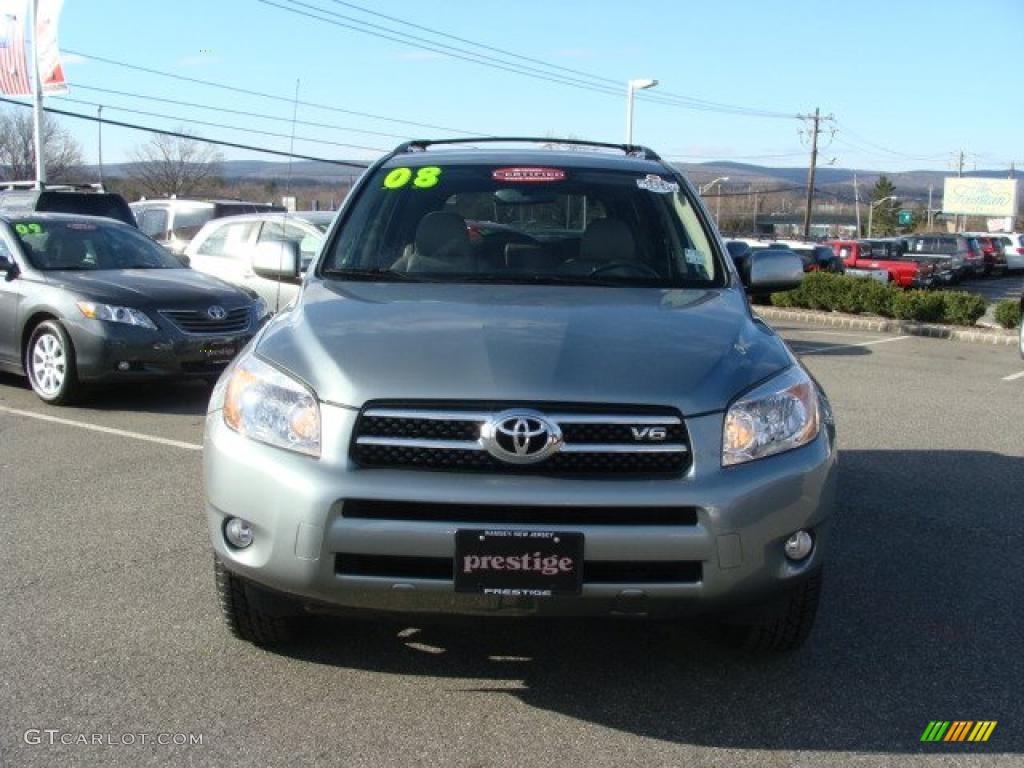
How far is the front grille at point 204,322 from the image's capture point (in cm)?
862

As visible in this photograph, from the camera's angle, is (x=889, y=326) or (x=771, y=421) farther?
(x=889, y=326)

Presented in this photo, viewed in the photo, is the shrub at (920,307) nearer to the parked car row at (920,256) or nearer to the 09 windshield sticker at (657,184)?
the parked car row at (920,256)

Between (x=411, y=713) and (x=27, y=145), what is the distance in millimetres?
83406

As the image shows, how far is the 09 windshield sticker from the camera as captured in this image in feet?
15.8

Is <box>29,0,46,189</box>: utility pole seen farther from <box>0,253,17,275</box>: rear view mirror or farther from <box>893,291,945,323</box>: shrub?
<box>893,291,945,323</box>: shrub

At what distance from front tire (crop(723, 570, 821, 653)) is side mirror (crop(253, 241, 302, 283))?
8.46 ft

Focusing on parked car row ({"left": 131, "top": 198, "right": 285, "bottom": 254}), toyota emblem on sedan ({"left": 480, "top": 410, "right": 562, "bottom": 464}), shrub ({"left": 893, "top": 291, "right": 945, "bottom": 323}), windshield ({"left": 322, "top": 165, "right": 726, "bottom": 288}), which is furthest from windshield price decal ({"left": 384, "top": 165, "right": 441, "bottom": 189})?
shrub ({"left": 893, "top": 291, "right": 945, "bottom": 323})

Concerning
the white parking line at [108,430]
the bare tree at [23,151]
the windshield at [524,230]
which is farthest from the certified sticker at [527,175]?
the bare tree at [23,151]

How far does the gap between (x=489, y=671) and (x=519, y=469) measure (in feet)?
2.98

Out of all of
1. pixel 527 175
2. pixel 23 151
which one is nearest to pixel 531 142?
pixel 527 175

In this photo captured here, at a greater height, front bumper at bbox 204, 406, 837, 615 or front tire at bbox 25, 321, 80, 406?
front bumper at bbox 204, 406, 837, 615

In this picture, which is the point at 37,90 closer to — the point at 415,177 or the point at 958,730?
the point at 415,177

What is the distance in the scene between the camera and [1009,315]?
697 inches

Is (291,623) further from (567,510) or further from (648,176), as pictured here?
(648,176)
